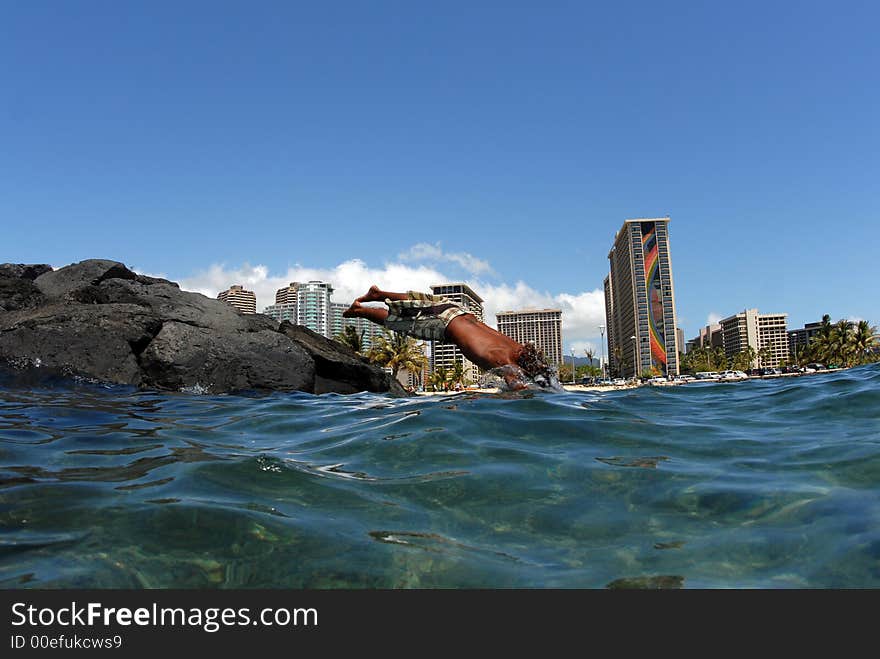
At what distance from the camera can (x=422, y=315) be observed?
38.1ft

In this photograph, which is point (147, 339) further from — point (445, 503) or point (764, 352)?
point (764, 352)

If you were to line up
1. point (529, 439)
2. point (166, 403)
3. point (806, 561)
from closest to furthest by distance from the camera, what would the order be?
point (806, 561) → point (529, 439) → point (166, 403)

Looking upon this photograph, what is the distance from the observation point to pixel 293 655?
187cm

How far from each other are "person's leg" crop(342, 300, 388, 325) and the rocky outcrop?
1.65 m

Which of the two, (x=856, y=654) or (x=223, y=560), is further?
(x=223, y=560)

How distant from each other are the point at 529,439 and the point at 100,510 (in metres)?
3.34

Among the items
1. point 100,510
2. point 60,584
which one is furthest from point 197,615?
point 100,510

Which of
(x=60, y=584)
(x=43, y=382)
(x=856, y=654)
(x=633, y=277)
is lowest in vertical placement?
(x=856, y=654)

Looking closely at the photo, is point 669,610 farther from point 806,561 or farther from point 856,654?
point 806,561

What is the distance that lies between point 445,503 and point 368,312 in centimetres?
907

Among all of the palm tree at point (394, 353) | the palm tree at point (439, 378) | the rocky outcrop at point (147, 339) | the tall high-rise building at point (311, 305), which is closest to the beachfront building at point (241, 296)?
the tall high-rise building at point (311, 305)

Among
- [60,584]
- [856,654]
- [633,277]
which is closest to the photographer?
[856,654]
